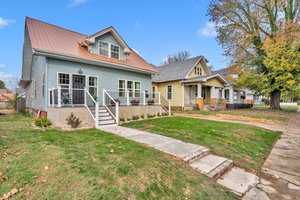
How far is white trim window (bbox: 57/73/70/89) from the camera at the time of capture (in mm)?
9820

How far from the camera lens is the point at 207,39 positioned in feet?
78.3

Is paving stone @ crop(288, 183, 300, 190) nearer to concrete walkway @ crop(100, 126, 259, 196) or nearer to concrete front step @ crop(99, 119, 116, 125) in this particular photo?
concrete walkway @ crop(100, 126, 259, 196)

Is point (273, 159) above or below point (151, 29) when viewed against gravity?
below

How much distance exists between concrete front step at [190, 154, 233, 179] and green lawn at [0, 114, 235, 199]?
29 cm

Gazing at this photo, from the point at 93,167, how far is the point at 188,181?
1959 millimetres

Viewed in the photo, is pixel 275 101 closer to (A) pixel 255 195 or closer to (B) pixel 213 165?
(B) pixel 213 165

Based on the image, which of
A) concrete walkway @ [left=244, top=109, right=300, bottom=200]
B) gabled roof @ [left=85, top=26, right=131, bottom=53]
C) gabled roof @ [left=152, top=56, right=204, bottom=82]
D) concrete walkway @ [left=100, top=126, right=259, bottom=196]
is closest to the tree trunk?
gabled roof @ [left=152, top=56, right=204, bottom=82]

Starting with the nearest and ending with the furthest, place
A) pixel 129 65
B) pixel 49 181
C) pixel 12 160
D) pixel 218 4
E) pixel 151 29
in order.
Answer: pixel 49 181 < pixel 12 160 < pixel 129 65 < pixel 218 4 < pixel 151 29

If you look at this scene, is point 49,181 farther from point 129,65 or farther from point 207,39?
point 207,39

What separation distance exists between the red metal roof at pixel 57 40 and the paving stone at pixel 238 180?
9.73 meters

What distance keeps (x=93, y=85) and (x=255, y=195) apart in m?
10.5

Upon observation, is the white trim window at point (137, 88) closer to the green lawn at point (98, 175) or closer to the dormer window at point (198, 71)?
the green lawn at point (98, 175)

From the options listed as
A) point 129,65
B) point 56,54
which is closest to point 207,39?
point 129,65

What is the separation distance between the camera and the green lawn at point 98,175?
2.69 metres
